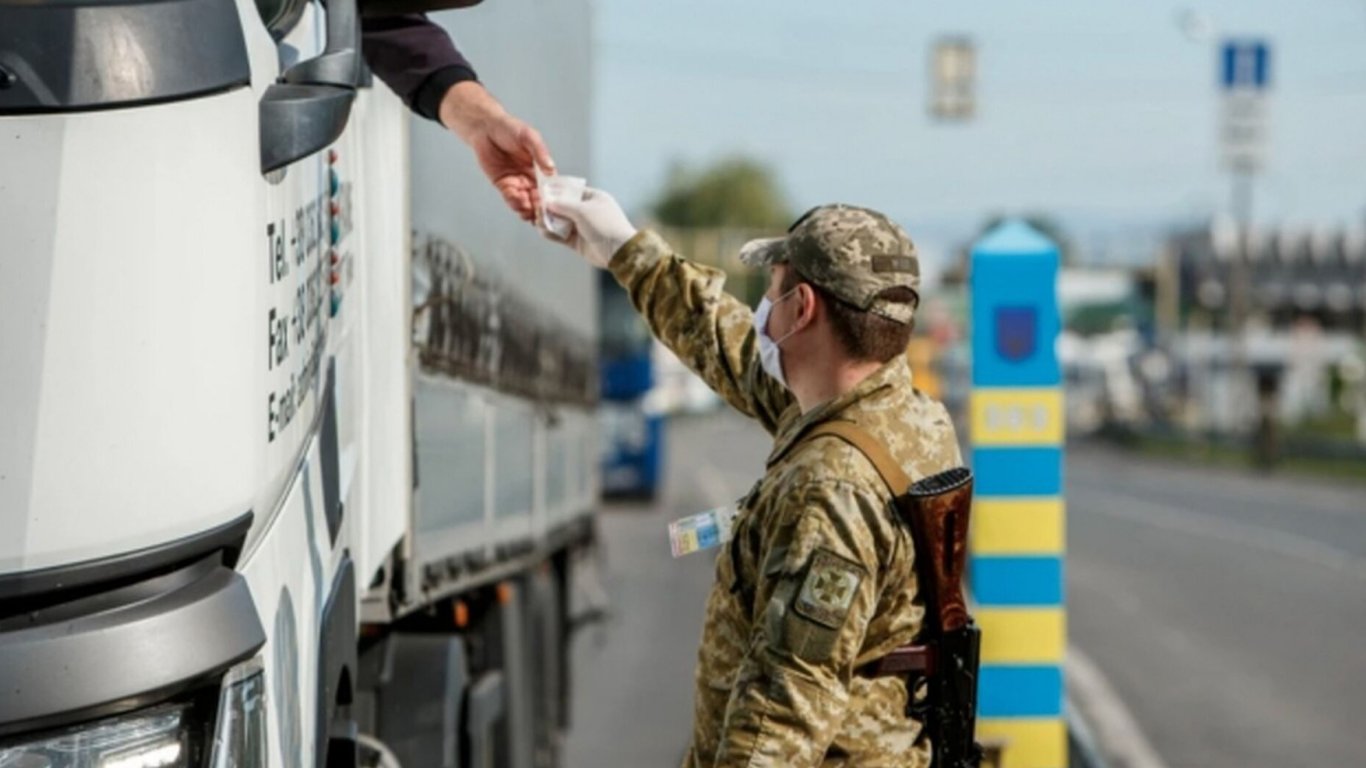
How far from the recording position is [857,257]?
145 inches

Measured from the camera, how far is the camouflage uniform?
3.41 meters

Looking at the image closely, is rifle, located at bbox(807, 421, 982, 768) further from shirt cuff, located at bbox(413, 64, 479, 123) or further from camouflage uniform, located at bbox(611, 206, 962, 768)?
shirt cuff, located at bbox(413, 64, 479, 123)

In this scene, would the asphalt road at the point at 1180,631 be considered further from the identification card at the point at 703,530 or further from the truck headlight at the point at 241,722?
the truck headlight at the point at 241,722

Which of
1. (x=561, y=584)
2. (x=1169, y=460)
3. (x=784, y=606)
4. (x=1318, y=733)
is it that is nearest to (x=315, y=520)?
(x=784, y=606)

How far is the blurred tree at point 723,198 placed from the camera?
155 metres

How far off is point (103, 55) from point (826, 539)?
1348 mm

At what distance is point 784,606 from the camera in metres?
3.43

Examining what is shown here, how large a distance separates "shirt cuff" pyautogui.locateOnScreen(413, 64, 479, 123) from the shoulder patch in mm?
1611

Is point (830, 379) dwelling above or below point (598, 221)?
below

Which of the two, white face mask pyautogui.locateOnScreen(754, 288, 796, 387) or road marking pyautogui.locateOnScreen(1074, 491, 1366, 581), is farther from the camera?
road marking pyautogui.locateOnScreen(1074, 491, 1366, 581)

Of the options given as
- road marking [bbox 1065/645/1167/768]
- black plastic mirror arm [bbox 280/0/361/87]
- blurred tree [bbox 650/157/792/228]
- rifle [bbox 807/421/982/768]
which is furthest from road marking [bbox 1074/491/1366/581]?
blurred tree [bbox 650/157/792/228]

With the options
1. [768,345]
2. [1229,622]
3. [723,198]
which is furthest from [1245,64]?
[723,198]

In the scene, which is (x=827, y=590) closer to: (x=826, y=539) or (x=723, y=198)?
(x=826, y=539)

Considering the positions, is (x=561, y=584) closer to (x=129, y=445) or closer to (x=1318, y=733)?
(x=1318, y=733)
